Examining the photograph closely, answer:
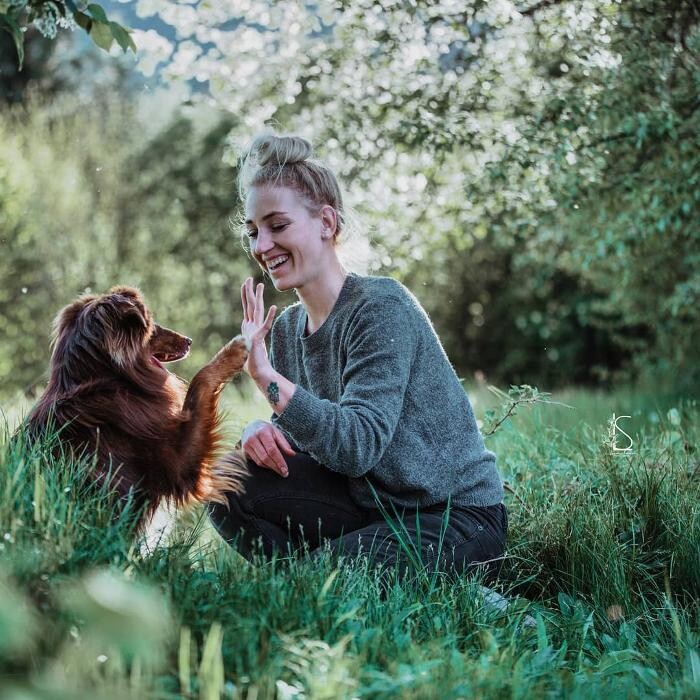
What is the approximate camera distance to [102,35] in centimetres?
260

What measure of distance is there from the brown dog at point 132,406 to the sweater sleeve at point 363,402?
29 cm

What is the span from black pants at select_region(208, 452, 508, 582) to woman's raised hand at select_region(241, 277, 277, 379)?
440 mm

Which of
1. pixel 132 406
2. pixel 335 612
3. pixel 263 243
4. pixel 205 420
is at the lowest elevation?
pixel 335 612

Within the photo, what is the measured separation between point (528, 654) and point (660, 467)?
1675 mm

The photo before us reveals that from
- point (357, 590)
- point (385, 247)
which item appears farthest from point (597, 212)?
point (357, 590)

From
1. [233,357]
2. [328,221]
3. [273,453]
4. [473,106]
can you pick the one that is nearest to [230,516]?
[273,453]

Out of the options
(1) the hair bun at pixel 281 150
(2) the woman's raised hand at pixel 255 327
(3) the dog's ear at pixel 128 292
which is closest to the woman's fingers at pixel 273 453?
(2) the woman's raised hand at pixel 255 327

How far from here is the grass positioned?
1754 mm

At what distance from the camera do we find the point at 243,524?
10.6ft

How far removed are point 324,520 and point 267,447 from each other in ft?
1.05

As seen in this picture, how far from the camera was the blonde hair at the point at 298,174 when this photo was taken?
331 cm

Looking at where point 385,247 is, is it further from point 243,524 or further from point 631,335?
point 631,335

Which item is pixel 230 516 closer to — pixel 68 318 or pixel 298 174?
pixel 68 318

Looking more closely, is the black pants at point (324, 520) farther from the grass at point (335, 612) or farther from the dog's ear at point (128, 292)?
the dog's ear at point (128, 292)
